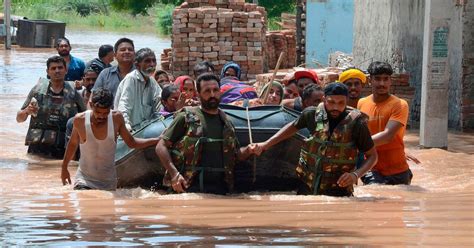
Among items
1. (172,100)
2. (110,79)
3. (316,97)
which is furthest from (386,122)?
(110,79)

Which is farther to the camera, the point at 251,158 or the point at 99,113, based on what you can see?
the point at 251,158

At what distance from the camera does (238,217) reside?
8.32 metres

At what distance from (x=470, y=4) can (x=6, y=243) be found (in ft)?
37.3

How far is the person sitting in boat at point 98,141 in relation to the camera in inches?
372

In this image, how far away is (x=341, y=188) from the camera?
912cm

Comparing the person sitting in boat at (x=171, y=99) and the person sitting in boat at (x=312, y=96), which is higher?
the person sitting in boat at (x=312, y=96)

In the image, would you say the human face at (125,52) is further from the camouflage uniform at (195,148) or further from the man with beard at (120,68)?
the camouflage uniform at (195,148)

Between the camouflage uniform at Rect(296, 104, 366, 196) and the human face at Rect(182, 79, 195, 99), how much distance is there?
7.88ft

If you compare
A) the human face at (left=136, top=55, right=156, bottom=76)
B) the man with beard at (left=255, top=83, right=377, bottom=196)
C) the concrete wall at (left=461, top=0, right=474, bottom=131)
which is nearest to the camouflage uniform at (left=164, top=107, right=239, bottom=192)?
the man with beard at (left=255, top=83, right=377, bottom=196)

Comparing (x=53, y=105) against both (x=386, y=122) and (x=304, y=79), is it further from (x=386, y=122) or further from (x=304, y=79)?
(x=386, y=122)

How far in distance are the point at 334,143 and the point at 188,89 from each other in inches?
111

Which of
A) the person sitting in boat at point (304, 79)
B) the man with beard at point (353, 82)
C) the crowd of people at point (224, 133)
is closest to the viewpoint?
the crowd of people at point (224, 133)

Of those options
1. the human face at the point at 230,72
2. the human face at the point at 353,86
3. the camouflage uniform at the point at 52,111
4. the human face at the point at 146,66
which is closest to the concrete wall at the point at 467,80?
the human face at the point at 230,72

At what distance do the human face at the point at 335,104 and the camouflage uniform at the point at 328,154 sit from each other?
74 millimetres
